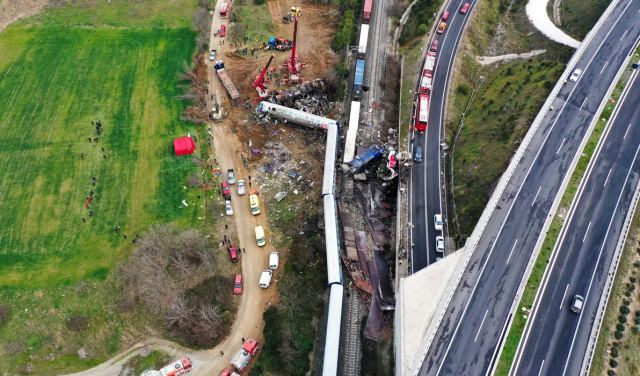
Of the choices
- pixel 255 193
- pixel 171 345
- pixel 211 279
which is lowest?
pixel 171 345

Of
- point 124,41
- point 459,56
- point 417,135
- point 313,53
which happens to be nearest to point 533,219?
point 417,135

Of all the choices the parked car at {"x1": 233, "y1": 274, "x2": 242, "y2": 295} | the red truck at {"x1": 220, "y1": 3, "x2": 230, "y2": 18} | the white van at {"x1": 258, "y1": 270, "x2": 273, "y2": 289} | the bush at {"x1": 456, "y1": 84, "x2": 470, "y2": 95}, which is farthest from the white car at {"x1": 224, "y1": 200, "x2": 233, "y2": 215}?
the red truck at {"x1": 220, "y1": 3, "x2": 230, "y2": 18}

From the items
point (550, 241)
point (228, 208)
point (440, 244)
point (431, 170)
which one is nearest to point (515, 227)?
point (550, 241)

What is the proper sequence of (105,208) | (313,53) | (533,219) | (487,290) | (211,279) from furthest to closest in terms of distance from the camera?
1. (313,53)
2. (105,208)
3. (211,279)
4. (533,219)
5. (487,290)

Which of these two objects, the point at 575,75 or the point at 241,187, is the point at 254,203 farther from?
the point at 575,75

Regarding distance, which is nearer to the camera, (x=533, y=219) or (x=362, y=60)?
(x=533, y=219)

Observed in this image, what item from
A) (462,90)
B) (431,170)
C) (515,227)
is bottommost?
(515,227)

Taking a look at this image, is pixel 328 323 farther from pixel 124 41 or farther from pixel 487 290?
pixel 124 41
